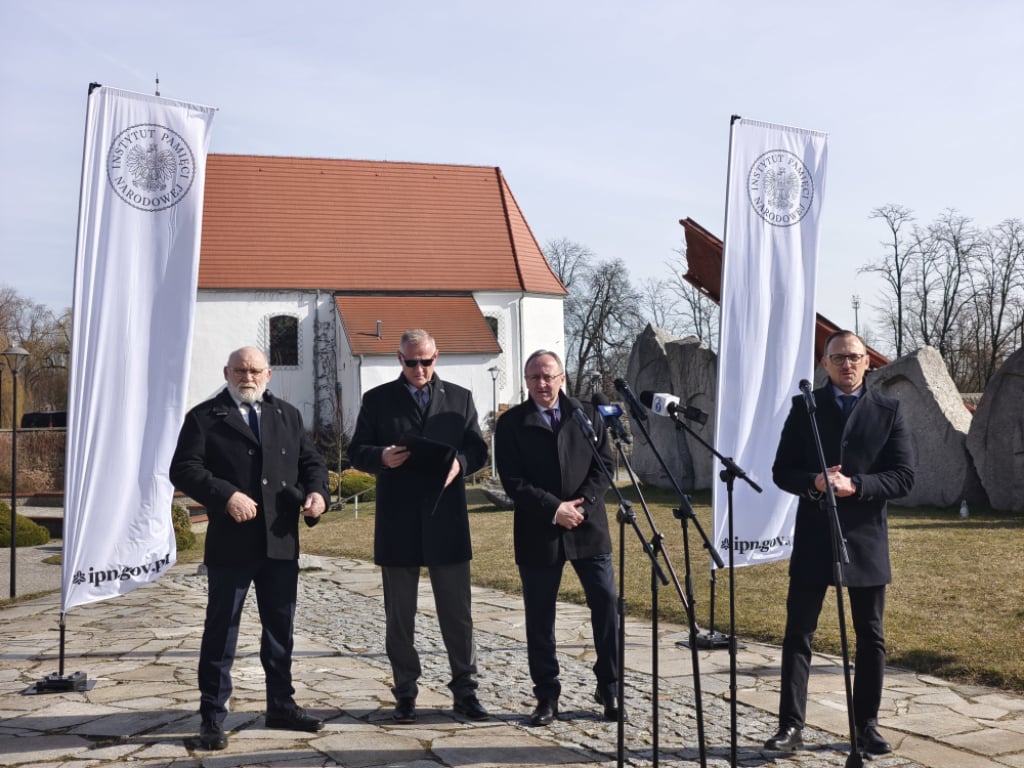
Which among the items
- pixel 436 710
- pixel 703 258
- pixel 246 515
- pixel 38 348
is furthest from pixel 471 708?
pixel 38 348

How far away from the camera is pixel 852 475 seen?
5.26 meters

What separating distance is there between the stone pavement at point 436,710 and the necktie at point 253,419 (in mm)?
1596

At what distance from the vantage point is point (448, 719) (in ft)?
19.1

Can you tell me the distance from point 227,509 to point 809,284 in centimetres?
452

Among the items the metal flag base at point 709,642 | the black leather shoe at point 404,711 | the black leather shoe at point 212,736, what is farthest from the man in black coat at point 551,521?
the metal flag base at point 709,642

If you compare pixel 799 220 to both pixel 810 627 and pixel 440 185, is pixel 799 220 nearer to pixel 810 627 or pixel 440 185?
pixel 810 627

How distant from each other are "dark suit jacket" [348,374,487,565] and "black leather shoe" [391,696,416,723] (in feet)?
2.44

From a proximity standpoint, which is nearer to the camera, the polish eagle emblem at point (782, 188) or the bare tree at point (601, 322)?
the polish eagle emblem at point (782, 188)

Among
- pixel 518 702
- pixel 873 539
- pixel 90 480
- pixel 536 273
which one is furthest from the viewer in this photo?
pixel 536 273

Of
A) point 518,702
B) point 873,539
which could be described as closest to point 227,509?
point 518,702

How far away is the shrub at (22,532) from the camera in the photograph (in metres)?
17.1

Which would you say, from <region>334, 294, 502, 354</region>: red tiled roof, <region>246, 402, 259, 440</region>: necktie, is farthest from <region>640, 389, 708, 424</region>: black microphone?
<region>334, 294, 502, 354</region>: red tiled roof

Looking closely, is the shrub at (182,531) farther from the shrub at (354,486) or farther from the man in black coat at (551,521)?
the man in black coat at (551,521)

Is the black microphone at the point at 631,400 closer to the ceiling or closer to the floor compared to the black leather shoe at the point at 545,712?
closer to the ceiling
